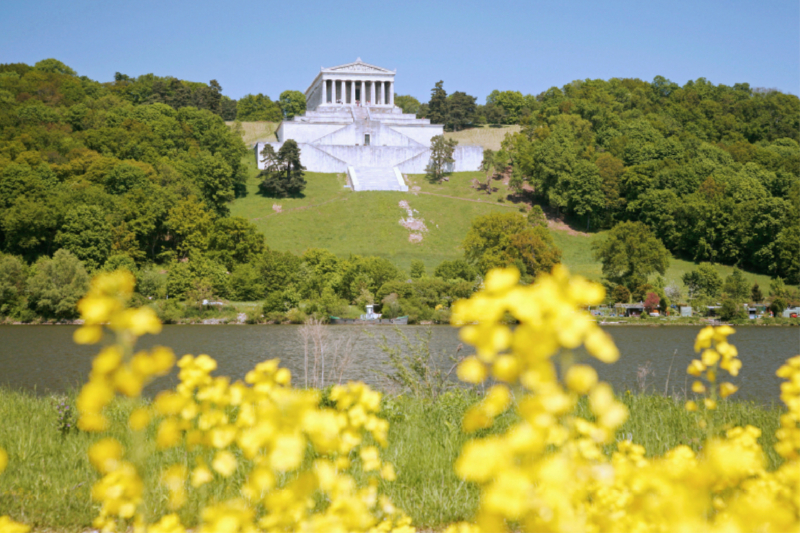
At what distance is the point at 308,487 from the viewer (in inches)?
67.5

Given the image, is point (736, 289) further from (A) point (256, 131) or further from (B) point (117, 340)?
(A) point (256, 131)

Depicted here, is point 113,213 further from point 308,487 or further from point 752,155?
point 752,155

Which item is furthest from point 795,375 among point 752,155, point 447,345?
point 752,155

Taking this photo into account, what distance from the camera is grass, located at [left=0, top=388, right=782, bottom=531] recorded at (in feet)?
13.8

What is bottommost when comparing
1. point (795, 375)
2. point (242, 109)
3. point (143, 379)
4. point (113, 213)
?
point (113, 213)

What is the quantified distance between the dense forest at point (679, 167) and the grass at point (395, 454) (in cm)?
4847

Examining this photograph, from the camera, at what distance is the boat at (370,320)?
35375 mm

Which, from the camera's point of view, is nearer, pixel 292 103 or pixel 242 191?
pixel 242 191

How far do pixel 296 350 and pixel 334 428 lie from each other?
23071mm

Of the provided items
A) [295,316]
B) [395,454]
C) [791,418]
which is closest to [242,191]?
[295,316]

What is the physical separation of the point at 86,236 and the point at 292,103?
74.3m

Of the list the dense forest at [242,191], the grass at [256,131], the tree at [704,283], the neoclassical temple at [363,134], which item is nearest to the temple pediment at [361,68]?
the neoclassical temple at [363,134]

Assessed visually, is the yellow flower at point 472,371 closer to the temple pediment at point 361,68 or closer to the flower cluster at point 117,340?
the flower cluster at point 117,340

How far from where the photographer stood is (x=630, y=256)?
140ft
